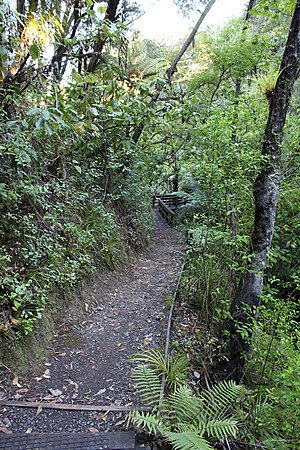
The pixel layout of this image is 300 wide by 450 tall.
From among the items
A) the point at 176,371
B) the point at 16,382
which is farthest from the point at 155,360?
the point at 16,382

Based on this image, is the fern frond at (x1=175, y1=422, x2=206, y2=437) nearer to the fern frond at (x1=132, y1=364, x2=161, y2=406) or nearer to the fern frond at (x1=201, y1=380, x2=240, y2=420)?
the fern frond at (x1=201, y1=380, x2=240, y2=420)

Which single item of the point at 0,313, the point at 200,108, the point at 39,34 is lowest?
the point at 0,313

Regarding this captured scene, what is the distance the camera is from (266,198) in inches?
135

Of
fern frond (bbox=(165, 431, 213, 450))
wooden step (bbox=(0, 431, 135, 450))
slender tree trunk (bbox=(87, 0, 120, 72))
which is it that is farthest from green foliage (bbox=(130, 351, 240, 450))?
slender tree trunk (bbox=(87, 0, 120, 72))

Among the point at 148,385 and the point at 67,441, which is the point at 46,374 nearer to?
the point at 67,441

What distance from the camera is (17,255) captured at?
351cm

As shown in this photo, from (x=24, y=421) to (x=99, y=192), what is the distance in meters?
4.90

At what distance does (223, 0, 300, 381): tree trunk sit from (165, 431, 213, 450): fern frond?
4.66ft

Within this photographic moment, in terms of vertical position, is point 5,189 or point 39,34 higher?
point 39,34

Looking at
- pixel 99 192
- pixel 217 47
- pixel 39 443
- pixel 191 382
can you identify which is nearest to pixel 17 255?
pixel 39 443

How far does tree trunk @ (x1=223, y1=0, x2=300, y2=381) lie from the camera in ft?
11.1

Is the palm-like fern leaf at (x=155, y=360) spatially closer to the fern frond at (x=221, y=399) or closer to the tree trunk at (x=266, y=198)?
the fern frond at (x=221, y=399)

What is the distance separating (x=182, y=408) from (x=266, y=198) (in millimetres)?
2368

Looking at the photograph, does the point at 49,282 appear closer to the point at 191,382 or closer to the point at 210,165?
the point at 191,382
